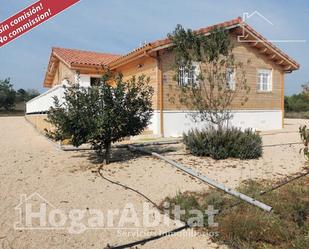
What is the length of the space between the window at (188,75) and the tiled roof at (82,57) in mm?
7095

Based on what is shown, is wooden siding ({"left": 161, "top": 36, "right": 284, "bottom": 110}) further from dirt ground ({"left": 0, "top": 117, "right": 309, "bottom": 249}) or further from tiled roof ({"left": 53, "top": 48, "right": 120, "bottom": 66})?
dirt ground ({"left": 0, "top": 117, "right": 309, "bottom": 249})

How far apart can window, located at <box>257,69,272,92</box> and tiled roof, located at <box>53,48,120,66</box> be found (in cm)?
803

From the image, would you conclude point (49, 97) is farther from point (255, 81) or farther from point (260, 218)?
point (260, 218)

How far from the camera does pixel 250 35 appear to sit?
55.2 ft

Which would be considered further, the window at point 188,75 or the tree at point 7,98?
the tree at point 7,98

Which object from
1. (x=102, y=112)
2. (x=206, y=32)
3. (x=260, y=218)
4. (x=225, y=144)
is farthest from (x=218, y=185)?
(x=206, y=32)

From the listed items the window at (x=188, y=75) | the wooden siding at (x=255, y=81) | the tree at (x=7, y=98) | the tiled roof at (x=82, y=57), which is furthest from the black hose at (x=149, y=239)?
the tree at (x=7, y=98)

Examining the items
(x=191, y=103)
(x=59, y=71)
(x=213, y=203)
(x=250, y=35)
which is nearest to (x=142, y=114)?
(x=191, y=103)

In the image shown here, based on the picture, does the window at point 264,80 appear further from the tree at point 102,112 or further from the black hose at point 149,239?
the black hose at point 149,239

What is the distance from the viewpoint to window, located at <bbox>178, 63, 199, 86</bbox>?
416 inches

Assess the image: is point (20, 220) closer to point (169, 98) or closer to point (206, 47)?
point (206, 47)

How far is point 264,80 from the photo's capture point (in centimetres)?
1817

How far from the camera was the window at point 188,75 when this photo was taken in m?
10.6

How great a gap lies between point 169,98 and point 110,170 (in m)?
6.68
